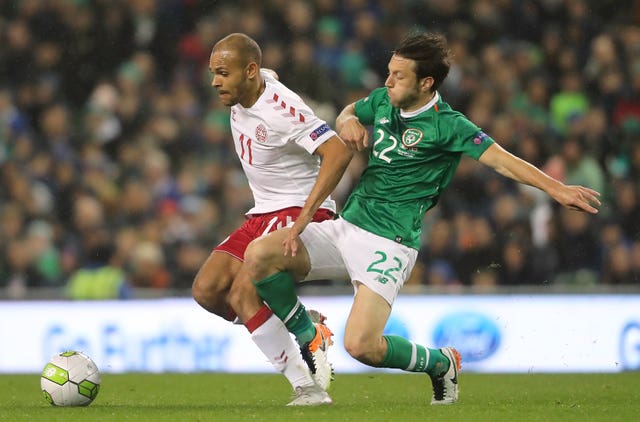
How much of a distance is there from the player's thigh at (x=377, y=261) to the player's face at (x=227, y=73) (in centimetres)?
98

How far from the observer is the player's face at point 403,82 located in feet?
21.3

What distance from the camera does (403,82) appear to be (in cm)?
649

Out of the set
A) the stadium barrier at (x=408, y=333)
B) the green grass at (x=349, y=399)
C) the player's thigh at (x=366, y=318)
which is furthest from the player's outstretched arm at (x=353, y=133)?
the stadium barrier at (x=408, y=333)

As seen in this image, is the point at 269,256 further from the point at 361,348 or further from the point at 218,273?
the point at 361,348

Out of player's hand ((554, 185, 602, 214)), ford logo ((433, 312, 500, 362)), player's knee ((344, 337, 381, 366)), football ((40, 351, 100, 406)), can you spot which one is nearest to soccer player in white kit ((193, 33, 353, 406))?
player's knee ((344, 337, 381, 366))

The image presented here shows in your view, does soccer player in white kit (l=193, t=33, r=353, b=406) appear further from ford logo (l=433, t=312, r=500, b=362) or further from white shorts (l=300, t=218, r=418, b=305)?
ford logo (l=433, t=312, r=500, b=362)

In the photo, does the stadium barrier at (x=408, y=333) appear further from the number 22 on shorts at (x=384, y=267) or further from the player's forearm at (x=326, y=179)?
the player's forearm at (x=326, y=179)

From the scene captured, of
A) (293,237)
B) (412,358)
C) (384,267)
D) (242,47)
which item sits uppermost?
(242,47)

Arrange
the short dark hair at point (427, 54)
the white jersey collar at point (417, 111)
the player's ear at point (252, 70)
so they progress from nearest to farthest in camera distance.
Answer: the short dark hair at point (427, 54) < the white jersey collar at point (417, 111) < the player's ear at point (252, 70)

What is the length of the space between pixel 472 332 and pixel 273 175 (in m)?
4.50

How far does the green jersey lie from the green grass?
98cm

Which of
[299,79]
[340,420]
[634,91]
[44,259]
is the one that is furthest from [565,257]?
[340,420]

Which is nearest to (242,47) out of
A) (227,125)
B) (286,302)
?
(286,302)

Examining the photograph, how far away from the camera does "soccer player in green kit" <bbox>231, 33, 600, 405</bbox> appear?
6398 millimetres
